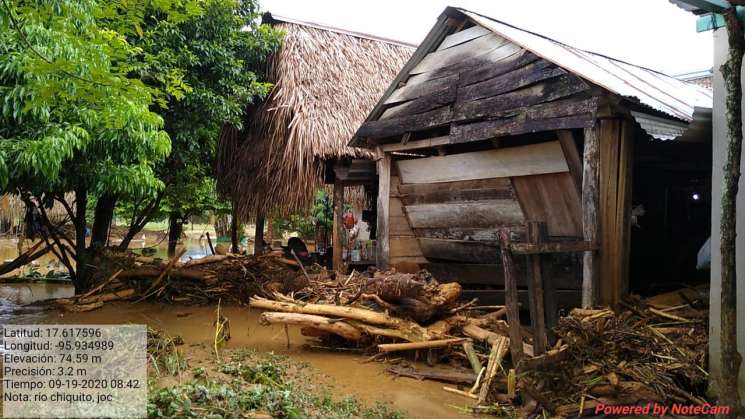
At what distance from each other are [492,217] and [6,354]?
208 inches

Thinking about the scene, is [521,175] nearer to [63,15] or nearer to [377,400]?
[377,400]

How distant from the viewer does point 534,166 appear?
546 cm

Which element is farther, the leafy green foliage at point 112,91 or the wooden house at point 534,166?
the wooden house at point 534,166

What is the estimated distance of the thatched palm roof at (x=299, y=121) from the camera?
8891 mm

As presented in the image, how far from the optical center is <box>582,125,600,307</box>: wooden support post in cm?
462

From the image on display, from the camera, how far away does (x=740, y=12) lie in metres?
3.60

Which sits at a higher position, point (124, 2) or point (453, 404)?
point (124, 2)

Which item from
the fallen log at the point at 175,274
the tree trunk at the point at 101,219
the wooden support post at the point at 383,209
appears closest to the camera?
the wooden support post at the point at 383,209

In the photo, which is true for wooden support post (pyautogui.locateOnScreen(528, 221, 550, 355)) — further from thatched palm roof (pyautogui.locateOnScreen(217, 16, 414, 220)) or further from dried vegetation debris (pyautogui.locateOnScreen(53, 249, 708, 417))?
thatched palm roof (pyautogui.locateOnScreen(217, 16, 414, 220))

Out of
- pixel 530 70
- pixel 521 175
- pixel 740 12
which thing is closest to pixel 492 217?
pixel 521 175

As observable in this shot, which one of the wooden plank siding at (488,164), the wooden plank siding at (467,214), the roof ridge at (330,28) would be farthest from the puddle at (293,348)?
the roof ridge at (330,28)

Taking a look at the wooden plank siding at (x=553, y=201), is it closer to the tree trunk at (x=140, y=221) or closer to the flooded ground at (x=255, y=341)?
the flooded ground at (x=255, y=341)

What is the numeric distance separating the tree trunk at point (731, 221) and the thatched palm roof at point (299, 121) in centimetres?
671

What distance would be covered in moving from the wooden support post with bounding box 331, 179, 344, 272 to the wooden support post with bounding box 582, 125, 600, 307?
494 centimetres
